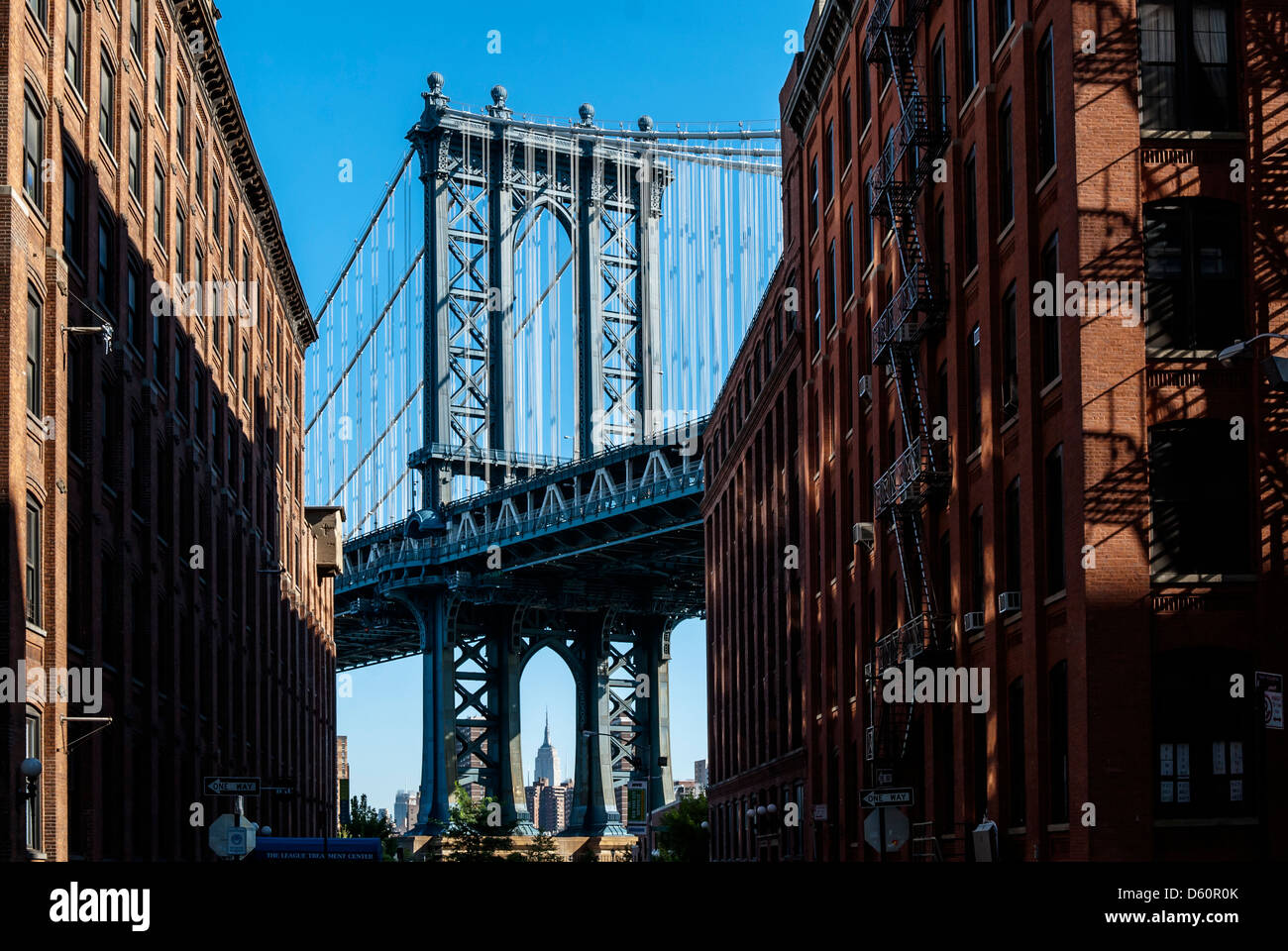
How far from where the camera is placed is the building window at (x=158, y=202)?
143ft

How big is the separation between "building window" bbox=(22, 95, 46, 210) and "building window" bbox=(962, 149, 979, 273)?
660 inches

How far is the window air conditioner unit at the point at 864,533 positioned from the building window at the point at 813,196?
13.5 meters

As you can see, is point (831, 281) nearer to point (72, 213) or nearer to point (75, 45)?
point (75, 45)

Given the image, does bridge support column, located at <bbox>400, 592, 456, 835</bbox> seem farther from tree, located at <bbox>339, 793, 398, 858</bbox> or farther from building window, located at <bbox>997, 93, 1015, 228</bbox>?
building window, located at <bbox>997, 93, 1015, 228</bbox>

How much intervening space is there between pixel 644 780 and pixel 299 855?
73562mm

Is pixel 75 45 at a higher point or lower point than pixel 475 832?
higher

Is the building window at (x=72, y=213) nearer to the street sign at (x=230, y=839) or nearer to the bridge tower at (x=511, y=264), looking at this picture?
the street sign at (x=230, y=839)

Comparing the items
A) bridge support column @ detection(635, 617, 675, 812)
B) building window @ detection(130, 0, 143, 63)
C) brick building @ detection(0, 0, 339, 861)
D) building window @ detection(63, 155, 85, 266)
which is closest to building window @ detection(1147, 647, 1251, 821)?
brick building @ detection(0, 0, 339, 861)

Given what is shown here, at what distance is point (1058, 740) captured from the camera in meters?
27.9

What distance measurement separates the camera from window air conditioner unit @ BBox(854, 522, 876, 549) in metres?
40.9

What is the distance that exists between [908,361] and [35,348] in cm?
1730

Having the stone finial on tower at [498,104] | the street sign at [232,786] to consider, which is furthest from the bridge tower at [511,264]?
the street sign at [232,786]

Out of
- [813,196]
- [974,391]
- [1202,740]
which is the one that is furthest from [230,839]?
[813,196]
